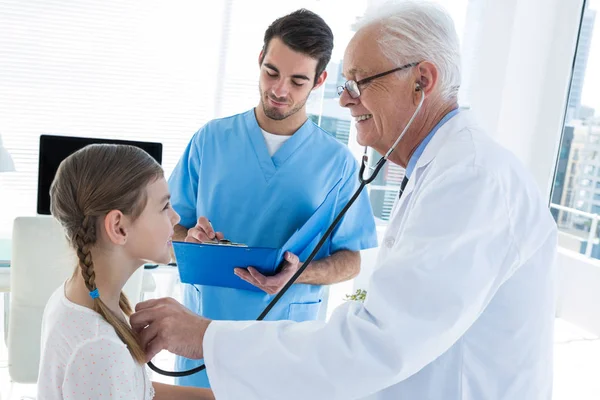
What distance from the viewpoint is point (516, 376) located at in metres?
0.95

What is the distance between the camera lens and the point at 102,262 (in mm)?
1159

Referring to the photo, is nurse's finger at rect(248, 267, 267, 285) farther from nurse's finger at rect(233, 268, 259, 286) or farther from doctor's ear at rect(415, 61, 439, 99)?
doctor's ear at rect(415, 61, 439, 99)

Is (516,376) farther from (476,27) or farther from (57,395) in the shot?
(476,27)

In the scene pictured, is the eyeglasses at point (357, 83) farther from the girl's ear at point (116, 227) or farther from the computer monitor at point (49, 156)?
the computer monitor at point (49, 156)

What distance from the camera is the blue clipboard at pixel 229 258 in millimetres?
1313

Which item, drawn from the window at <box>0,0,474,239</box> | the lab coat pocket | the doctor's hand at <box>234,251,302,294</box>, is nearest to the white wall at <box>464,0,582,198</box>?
the window at <box>0,0,474,239</box>

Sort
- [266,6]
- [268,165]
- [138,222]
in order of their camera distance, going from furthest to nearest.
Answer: [266,6]
[268,165]
[138,222]

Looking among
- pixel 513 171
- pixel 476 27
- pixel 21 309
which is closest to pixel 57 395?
pixel 513 171

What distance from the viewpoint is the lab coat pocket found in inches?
62.2

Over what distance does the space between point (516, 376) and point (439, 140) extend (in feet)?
1.30

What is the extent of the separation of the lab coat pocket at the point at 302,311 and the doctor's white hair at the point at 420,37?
2.39ft

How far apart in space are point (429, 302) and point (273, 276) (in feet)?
2.00

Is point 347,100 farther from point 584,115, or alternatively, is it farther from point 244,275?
point 584,115

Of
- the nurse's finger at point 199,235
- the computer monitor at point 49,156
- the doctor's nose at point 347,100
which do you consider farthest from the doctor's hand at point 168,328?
the computer monitor at point 49,156
